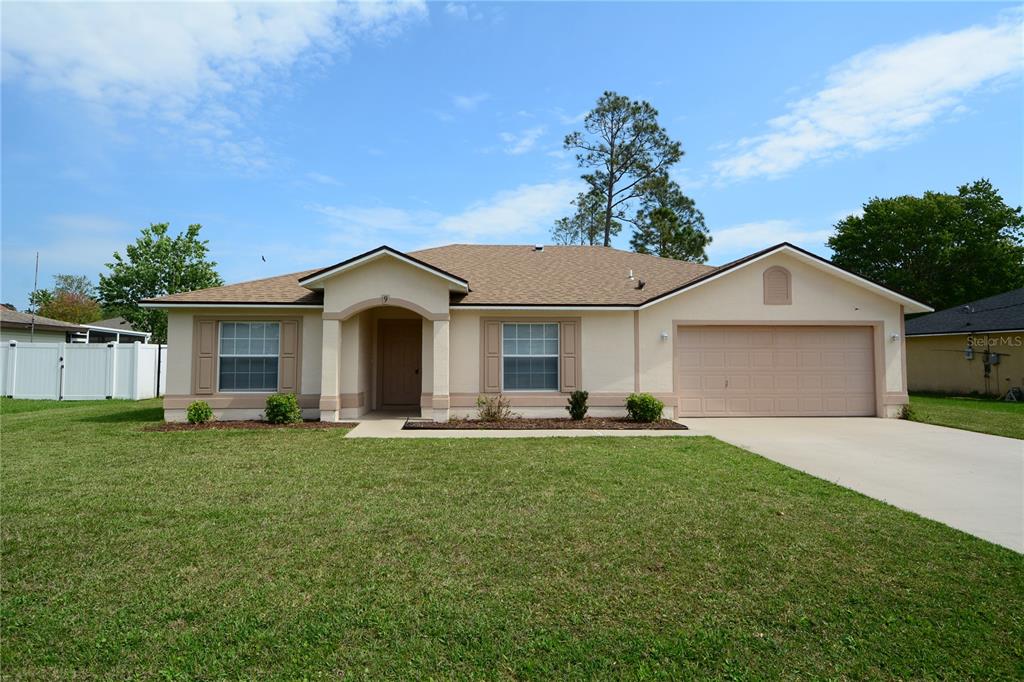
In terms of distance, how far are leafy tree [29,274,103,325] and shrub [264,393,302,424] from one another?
35355 mm

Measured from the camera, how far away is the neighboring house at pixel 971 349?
66.2 feet

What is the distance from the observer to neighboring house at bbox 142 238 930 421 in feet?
42.5

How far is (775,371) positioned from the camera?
1423 cm

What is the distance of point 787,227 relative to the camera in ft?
68.0

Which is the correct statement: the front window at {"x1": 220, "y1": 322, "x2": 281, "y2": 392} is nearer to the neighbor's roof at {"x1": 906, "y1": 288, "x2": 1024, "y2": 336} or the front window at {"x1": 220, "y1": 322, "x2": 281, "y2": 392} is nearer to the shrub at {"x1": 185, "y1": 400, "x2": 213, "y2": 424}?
the shrub at {"x1": 185, "y1": 400, "x2": 213, "y2": 424}

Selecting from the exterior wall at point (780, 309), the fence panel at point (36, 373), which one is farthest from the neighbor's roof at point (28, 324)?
the exterior wall at point (780, 309)

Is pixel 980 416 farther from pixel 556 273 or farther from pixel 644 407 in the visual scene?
pixel 556 273

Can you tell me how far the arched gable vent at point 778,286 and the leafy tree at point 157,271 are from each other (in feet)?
88.8

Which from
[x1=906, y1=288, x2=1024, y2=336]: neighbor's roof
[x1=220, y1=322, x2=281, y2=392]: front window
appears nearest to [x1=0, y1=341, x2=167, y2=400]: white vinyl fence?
[x1=220, y1=322, x2=281, y2=392]: front window

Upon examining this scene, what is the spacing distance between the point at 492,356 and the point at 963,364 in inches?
828

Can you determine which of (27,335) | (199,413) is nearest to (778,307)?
(199,413)

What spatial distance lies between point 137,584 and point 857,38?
1463cm

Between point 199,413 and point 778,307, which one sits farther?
point 778,307

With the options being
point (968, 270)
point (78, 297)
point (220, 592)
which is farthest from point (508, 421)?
point (78, 297)
